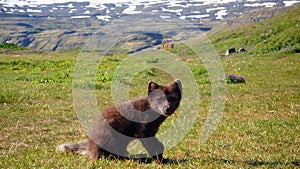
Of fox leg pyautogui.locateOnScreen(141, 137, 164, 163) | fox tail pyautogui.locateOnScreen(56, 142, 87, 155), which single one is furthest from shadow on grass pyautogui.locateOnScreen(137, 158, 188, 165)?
fox tail pyautogui.locateOnScreen(56, 142, 87, 155)

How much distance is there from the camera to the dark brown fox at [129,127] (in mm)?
8188

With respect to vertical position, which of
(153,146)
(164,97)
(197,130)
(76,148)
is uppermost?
(164,97)

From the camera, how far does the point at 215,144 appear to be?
10.1m

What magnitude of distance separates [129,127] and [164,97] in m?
1.05

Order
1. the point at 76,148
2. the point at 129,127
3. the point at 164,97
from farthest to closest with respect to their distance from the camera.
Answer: the point at 76,148, the point at 164,97, the point at 129,127

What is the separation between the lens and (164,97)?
8.55 m

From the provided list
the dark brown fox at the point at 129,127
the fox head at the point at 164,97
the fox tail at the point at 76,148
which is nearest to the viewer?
the dark brown fox at the point at 129,127

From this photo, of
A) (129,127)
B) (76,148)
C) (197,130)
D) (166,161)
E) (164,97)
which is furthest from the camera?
(197,130)

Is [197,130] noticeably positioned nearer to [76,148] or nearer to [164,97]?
[164,97]

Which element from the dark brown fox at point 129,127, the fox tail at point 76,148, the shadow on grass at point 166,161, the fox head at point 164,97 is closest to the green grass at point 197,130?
the shadow on grass at point 166,161

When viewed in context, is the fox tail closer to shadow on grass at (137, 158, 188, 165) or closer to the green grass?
the green grass

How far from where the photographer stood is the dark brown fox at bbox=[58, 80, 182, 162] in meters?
8.19

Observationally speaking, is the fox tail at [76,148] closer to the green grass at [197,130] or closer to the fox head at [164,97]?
the green grass at [197,130]

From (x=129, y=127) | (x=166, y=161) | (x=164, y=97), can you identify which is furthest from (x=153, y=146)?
(x=164, y=97)
